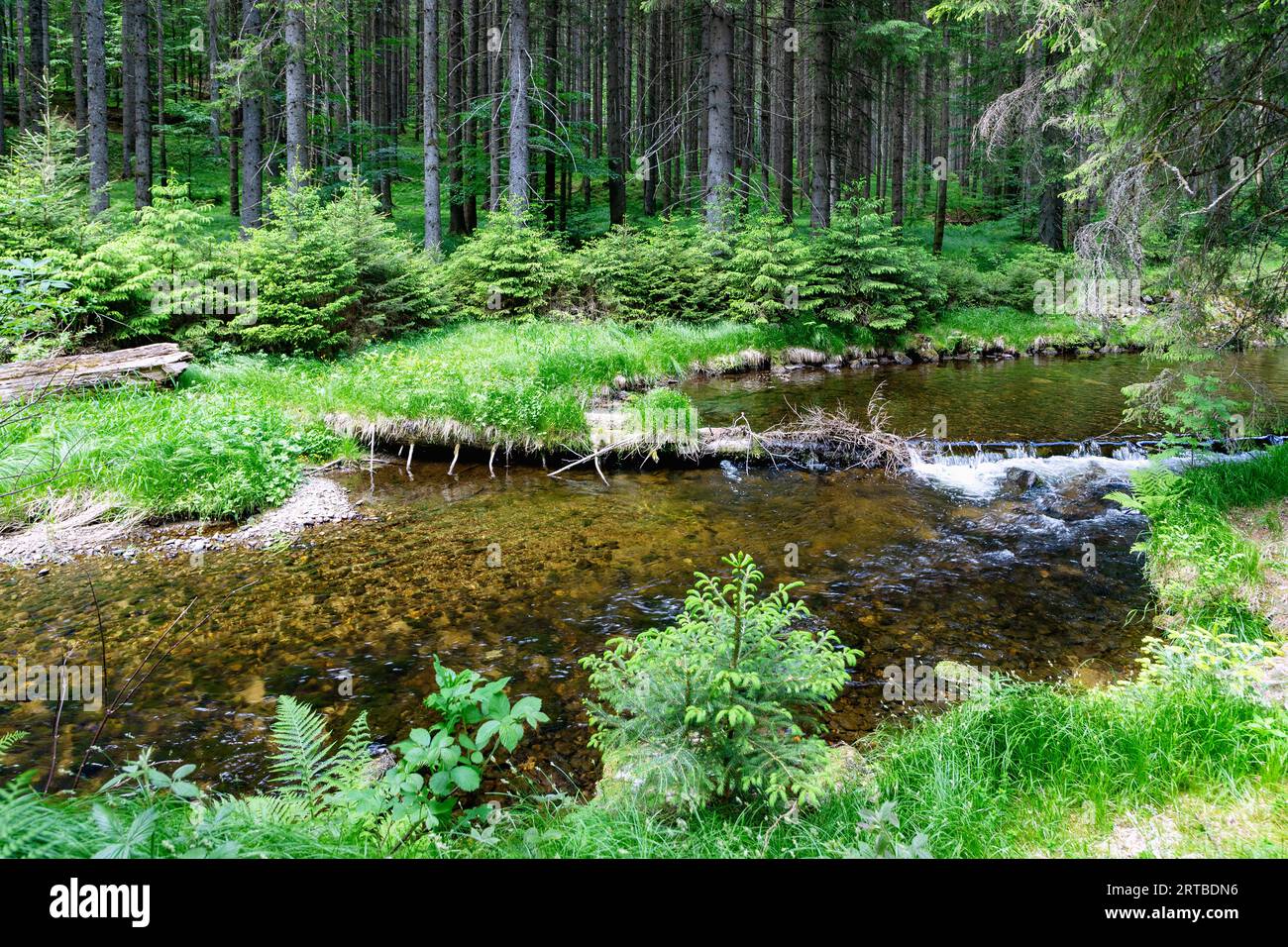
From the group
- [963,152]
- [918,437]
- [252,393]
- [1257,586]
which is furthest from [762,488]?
[963,152]

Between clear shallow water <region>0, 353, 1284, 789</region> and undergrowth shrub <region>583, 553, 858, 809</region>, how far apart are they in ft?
3.98

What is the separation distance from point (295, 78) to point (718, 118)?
10.9m

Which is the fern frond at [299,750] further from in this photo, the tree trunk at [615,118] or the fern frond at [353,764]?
the tree trunk at [615,118]

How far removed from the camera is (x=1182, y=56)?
6.05 metres

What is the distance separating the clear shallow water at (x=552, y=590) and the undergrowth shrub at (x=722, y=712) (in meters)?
1.21

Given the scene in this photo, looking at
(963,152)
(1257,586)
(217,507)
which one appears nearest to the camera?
(1257,586)

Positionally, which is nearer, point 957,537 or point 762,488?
point 957,537

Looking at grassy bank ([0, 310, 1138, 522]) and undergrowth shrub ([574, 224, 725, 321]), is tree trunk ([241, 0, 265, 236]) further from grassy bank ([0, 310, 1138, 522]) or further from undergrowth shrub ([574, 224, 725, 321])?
undergrowth shrub ([574, 224, 725, 321])

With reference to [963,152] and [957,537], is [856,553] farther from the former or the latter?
[963,152]

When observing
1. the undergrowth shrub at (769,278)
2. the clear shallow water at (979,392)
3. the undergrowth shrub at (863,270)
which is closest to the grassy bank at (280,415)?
the clear shallow water at (979,392)

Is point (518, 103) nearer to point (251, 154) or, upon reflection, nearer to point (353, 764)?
point (251, 154)

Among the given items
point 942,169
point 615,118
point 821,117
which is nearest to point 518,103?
point 615,118

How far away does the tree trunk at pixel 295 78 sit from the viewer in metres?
16.8

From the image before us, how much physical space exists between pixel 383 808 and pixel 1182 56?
8.34 m
